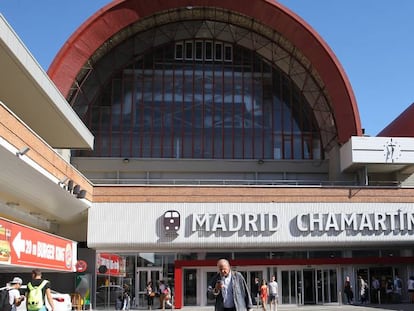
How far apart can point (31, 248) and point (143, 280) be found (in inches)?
653

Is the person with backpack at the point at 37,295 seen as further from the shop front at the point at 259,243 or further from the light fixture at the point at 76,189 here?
the shop front at the point at 259,243

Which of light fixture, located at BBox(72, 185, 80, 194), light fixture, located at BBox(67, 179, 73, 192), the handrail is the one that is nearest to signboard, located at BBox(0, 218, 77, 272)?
light fixture, located at BBox(67, 179, 73, 192)

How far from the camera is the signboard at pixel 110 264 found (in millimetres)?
37650

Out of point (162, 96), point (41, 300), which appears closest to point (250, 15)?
point (162, 96)

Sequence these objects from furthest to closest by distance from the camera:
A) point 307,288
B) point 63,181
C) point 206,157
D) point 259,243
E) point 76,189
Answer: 1. point 206,157
2. point 307,288
3. point 259,243
4. point 76,189
5. point 63,181

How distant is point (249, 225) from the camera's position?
36.9 m

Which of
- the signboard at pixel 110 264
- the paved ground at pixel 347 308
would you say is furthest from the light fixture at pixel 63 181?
the paved ground at pixel 347 308

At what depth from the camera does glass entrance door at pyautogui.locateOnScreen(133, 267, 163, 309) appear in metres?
37.9

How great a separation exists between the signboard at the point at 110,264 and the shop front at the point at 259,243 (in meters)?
0.27

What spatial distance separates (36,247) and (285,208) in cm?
1808

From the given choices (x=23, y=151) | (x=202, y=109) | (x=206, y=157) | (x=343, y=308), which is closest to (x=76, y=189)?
(x=23, y=151)

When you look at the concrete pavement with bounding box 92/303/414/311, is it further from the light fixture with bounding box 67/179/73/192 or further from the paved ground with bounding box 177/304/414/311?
the light fixture with bounding box 67/179/73/192

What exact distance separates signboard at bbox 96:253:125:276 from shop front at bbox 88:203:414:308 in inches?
10.5

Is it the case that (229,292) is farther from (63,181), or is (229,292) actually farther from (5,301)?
(63,181)
